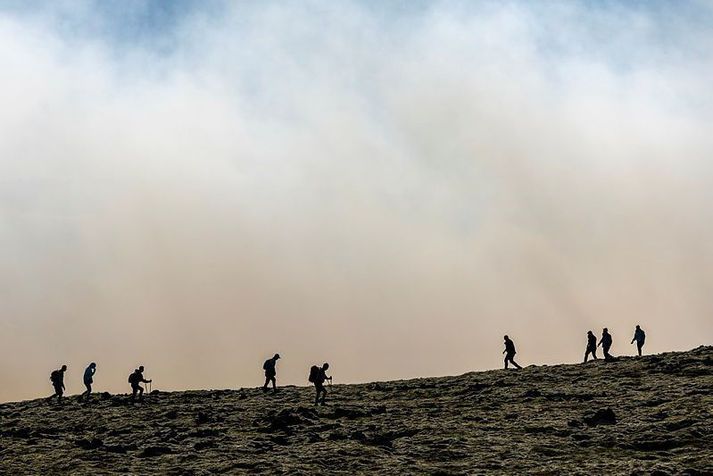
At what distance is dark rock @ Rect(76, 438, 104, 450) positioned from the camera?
30641 mm

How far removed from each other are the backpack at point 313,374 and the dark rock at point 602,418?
14.2 metres

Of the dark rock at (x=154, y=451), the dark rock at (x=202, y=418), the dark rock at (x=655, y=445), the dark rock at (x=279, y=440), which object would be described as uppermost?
the dark rock at (x=202, y=418)

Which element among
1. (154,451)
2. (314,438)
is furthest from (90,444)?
(314,438)

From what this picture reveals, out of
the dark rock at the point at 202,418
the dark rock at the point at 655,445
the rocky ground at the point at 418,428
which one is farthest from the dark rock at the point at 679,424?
the dark rock at the point at 202,418

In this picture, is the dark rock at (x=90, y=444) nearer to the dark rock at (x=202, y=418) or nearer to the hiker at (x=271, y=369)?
the dark rock at (x=202, y=418)

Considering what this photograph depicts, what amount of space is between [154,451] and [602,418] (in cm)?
1799

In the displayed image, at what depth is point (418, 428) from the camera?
30578 mm

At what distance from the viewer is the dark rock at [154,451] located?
28.9m

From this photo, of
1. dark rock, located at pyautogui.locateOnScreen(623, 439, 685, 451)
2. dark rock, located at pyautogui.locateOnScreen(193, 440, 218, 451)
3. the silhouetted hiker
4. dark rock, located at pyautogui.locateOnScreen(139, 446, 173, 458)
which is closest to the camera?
dark rock, located at pyautogui.locateOnScreen(623, 439, 685, 451)

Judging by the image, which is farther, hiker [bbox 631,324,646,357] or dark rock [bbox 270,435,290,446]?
hiker [bbox 631,324,646,357]

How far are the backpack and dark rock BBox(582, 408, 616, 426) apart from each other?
560 inches

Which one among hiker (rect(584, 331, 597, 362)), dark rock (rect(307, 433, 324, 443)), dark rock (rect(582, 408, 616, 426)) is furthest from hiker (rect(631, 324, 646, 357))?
dark rock (rect(307, 433, 324, 443))

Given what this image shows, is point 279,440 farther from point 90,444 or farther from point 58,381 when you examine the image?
point 58,381

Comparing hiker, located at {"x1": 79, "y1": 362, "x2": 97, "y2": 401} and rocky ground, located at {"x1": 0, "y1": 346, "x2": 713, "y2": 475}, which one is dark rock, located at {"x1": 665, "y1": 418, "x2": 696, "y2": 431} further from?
hiker, located at {"x1": 79, "y1": 362, "x2": 97, "y2": 401}
